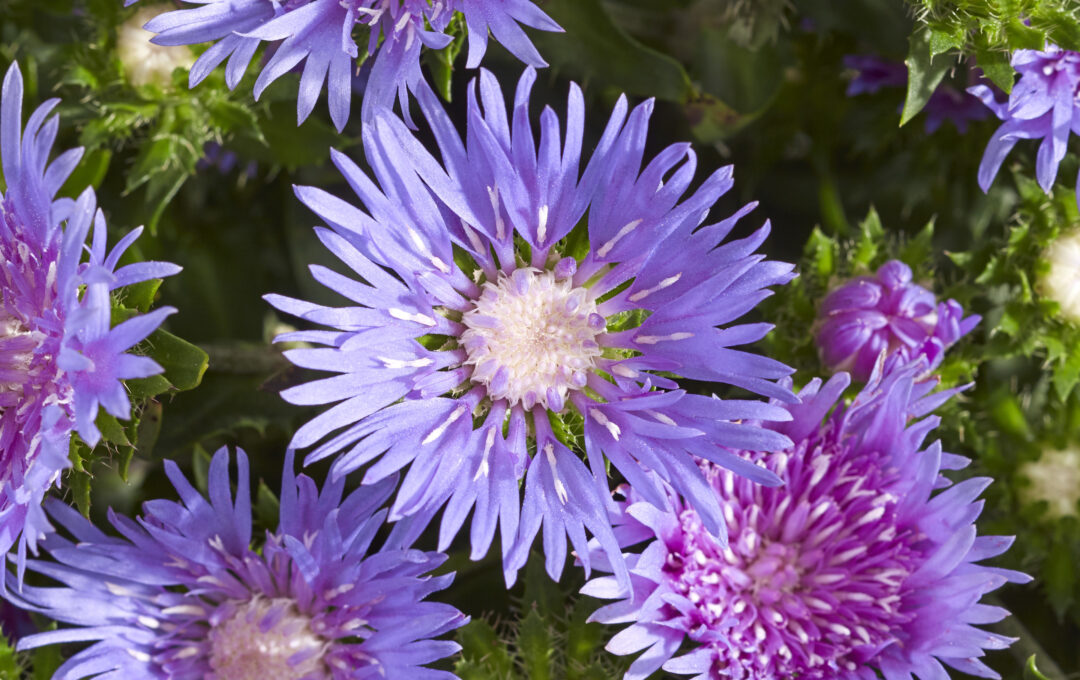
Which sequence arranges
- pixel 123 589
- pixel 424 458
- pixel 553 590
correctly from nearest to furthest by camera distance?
pixel 424 458 → pixel 123 589 → pixel 553 590

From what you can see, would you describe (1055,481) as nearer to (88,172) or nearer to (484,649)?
(484,649)

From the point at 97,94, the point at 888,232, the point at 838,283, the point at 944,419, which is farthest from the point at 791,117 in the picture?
the point at 97,94

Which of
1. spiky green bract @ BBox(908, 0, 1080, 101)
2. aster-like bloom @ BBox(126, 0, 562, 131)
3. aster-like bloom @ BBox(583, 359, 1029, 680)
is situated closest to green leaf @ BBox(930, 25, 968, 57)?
spiky green bract @ BBox(908, 0, 1080, 101)

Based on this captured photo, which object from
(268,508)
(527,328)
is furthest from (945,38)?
(268,508)

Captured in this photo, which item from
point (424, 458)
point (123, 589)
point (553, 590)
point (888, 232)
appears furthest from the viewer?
point (888, 232)

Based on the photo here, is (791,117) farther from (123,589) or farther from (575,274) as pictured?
(123,589)

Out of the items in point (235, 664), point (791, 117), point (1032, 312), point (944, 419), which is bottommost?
point (235, 664)

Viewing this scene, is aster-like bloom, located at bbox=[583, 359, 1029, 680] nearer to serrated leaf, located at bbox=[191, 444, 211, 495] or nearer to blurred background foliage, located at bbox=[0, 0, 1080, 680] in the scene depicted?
blurred background foliage, located at bbox=[0, 0, 1080, 680]
